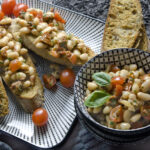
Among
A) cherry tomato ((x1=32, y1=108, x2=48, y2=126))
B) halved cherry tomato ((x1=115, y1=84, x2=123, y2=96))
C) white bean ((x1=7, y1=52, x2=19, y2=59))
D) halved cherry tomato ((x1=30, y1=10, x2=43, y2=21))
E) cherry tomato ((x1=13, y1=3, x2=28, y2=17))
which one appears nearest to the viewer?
halved cherry tomato ((x1=115, y1=84, x2=123, y2=96))

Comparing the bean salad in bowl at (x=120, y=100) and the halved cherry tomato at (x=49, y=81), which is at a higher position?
the bean salad in bowl at (x=120, y=100)

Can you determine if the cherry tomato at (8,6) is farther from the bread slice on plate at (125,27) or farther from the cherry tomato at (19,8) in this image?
the bread slice on plate at (125,27)

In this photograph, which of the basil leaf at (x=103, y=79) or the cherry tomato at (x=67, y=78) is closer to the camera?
the basil leaf at (x=103, y=79)

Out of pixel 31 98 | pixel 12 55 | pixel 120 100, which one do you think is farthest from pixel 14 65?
pixel 120 100

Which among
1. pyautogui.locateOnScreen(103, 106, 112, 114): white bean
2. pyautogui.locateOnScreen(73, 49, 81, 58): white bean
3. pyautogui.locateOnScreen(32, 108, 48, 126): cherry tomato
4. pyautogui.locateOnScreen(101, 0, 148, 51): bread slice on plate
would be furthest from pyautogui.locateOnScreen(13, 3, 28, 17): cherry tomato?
pyautogui.locateOnScreen(103, 106, 112, 114): white bean

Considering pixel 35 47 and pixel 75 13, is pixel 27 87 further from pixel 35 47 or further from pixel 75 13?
pixel 75 13

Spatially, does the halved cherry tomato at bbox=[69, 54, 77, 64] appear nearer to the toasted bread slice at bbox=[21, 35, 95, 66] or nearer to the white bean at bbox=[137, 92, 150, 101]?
the toasted bread slice at bbox=[21, 35, 95, 66]

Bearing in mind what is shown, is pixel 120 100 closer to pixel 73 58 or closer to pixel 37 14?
pixel 73 58

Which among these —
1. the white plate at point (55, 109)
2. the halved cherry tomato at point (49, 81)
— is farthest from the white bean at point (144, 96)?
the halved cherry tomato at point (49, 81)
